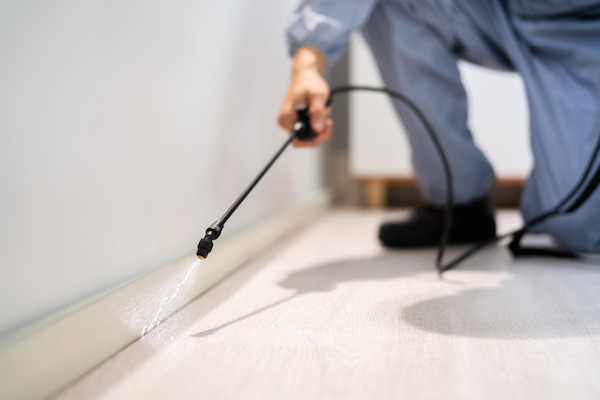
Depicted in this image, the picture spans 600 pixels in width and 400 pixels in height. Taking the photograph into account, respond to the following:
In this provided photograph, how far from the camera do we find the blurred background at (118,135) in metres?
0.31

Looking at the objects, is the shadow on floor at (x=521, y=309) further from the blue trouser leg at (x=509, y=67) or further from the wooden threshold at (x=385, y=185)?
the wooden threshold at (x=385, y=185)

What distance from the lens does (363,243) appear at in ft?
3.02

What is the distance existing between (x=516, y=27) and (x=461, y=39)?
0.28ft

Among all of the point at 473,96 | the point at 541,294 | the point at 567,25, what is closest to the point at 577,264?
the point at 541,294

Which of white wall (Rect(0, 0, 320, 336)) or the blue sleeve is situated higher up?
the blue sleeve

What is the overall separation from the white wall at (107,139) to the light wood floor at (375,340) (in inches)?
2.9

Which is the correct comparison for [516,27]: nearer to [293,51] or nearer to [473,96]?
[293,51]

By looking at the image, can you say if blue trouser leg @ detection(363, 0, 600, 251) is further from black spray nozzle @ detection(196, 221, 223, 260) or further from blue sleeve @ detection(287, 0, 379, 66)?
black spray nozzle @ detection(196, 221, 223, 260)

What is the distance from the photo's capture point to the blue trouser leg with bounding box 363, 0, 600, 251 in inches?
28.1

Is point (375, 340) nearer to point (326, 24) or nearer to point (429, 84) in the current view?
point (326, 24)

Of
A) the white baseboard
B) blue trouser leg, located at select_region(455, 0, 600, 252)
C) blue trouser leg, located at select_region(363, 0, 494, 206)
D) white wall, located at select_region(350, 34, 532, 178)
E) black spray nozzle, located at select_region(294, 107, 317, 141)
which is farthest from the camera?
white wall, located at select_region(350, 34, 532, 178)

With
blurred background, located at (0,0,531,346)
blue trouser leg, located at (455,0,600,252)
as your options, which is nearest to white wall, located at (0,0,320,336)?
blurred background, located at (0,0,531,346)

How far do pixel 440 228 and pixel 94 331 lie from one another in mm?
627

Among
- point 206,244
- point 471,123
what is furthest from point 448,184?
point 471,123
